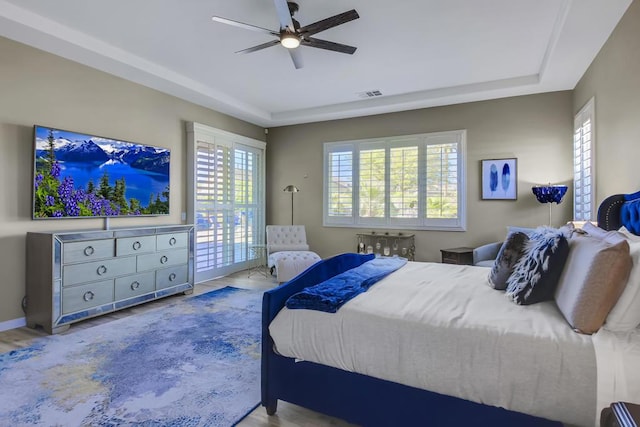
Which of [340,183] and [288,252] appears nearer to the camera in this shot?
[288,252]

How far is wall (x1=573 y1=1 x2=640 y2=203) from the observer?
8.62ft

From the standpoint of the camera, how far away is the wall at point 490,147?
470cm

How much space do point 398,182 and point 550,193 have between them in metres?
2.16

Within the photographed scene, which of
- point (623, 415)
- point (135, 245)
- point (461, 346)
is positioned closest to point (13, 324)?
point (135, 245)

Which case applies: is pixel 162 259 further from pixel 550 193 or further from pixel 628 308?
pixel 550 193

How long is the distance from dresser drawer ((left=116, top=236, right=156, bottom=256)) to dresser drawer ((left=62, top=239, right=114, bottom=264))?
0.09m

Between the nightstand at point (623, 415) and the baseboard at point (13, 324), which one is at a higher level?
the nightstand at point (623, 415)

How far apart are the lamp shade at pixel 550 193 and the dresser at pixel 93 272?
481 cm

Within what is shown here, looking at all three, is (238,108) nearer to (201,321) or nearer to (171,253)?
(171,253)

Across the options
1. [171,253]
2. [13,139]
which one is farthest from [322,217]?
[13,139]

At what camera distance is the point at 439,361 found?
1.54m

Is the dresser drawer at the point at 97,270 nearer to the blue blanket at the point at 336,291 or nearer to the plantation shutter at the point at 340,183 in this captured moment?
the blue blanket at the point at 336,291

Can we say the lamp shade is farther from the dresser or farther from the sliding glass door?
the dresser

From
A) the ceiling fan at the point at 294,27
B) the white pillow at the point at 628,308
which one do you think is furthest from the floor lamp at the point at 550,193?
the white pillow at the point at 628,308
